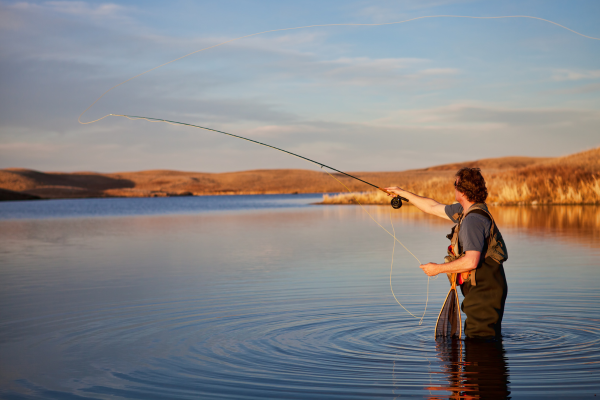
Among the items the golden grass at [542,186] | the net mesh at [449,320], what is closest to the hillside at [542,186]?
the golden grass at [542,186]

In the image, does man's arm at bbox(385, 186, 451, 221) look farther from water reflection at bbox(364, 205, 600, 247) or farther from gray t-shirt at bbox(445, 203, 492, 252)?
water reflection at bbox(364, 205, 600, 247)

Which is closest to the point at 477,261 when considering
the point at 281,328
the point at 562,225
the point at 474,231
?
the point at 474,231

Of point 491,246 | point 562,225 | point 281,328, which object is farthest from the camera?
point 562,225

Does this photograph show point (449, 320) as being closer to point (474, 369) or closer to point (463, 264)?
point (474, 369)

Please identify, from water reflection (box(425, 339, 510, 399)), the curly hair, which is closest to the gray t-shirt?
the curly hair

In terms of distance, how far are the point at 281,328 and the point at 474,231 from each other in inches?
110

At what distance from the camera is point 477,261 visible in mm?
5578

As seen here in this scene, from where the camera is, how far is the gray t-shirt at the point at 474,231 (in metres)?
5.60

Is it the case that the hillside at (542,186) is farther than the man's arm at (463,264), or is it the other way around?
the hillside at (542,186)

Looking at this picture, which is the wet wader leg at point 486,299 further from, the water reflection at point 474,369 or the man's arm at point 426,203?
the man's arm at point 426,203

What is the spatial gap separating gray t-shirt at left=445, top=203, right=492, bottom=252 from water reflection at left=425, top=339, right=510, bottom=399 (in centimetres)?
104

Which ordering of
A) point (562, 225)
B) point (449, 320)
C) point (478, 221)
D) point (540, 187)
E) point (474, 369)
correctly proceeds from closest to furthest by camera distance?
1. point (474, 369)
2. point (478, 221)
3. point (449, 320)
4. point (562, 225)
5. point (540, 187)

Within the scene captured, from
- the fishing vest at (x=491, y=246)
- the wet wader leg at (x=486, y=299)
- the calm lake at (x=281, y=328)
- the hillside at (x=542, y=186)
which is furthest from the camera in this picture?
the hillside at (x=542, y=186)

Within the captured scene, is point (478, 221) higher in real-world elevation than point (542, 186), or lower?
lower
